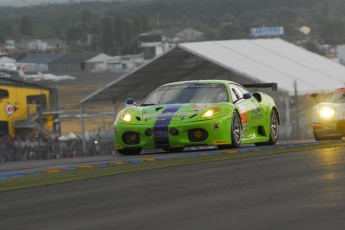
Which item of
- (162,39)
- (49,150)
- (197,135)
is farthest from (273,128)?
(162,39)

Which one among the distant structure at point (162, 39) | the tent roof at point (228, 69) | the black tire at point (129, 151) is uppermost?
the distant structure at point (162, 39)

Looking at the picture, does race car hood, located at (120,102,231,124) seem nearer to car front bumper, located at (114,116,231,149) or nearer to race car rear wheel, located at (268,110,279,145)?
car front bumper, located at (114,116,231,149)

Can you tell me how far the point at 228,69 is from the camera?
4047 cm

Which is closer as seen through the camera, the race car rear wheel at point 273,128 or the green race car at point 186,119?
the green race car at point 186,119

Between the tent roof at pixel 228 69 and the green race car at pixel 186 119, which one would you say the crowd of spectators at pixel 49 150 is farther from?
the green race car at pixel 186 119

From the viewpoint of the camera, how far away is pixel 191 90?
1694 cm

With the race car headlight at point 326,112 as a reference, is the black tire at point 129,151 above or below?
below

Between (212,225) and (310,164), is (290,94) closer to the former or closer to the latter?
(310,164)

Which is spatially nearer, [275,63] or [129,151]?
[129,151]

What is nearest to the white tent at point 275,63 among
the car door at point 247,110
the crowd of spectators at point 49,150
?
the crowd of spectators at point 49,150

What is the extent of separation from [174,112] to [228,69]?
2466 cm

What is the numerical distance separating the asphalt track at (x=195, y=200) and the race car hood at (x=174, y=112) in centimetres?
411

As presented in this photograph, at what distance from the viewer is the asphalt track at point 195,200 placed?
292 inches

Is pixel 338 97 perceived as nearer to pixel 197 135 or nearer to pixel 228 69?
pixel 197 135
